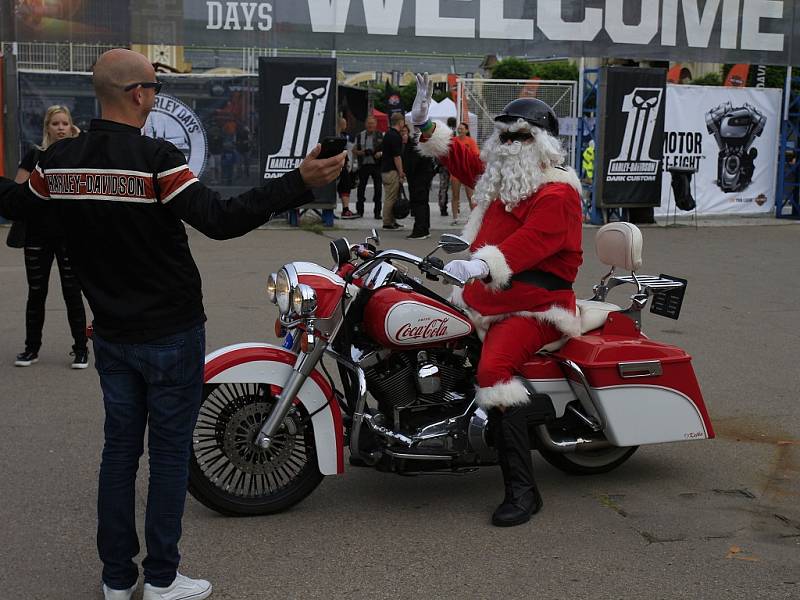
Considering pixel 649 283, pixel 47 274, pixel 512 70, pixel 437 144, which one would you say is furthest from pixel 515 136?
pixel 512 70

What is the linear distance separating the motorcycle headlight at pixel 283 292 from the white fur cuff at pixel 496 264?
833mm

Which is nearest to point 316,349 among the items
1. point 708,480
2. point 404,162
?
point 708,480

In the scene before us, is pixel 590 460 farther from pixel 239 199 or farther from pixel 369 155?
pixel 369 155

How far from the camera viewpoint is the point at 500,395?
15.1ft

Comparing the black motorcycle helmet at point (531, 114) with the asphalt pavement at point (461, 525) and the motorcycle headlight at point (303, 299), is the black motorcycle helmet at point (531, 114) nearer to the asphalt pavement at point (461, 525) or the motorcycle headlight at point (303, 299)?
the motorcycle headlight at point (303, 299)

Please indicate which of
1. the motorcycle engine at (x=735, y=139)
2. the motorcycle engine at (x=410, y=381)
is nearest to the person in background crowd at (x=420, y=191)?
the motorcycle engine at (x=735, y=139)

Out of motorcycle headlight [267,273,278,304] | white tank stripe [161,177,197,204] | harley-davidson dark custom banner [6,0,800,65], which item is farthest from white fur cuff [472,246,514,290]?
harley-davidson dark custom banner [6,0,800,65]

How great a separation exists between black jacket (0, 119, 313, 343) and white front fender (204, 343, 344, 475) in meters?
0.84

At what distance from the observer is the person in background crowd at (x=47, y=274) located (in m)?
7.22

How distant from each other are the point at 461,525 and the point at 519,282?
111 cm

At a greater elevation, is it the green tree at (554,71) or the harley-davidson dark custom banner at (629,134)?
the green tree at (554,71)

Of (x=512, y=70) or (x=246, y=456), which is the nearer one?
(x=246, y=456)

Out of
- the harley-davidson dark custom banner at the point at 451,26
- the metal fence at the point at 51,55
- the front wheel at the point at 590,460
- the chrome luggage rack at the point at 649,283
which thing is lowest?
the front wheel at the point at 590,460

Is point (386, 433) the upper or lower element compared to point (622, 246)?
lower
